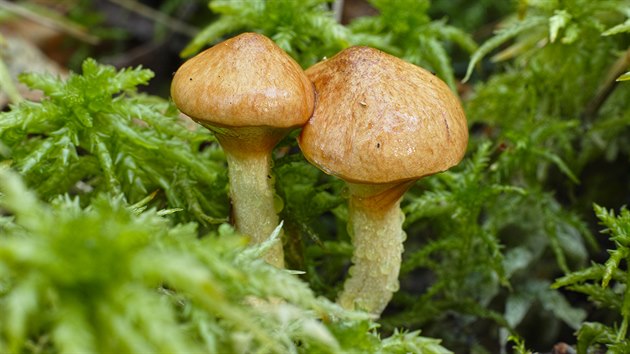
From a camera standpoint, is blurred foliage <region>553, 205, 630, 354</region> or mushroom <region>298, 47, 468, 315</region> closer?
mushroom <region>298, 47, 468, 315</region>

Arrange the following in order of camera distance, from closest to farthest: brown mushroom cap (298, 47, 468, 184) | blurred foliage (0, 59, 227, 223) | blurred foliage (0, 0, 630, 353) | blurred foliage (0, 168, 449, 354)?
blurred foliage (0, 168, 449, 354), blurred foliage (0, 0, 630, 353), brown mushroom cap (298, 47, 468, 184), blurred foliage (0, 59, 227, 223)

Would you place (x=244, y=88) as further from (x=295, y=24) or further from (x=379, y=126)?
(x=295, y=24)

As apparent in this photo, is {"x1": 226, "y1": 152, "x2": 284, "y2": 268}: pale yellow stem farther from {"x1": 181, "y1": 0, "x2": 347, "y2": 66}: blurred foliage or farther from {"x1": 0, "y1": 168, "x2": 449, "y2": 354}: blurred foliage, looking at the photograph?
{"x1": 181, "y1": 0, "x2": 347, "y2": 66}: blurred foliage

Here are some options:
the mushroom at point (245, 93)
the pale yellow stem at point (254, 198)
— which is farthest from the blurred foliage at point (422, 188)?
the mushroom at point (245, 93)

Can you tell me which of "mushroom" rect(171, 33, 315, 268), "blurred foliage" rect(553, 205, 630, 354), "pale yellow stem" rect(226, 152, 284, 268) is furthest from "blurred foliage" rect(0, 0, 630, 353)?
"mushroom" rect(171, 33, 315, 268)

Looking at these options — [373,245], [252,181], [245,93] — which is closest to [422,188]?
[373,245]

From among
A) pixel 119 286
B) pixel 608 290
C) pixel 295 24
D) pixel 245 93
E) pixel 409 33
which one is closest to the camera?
pixel 119 286
